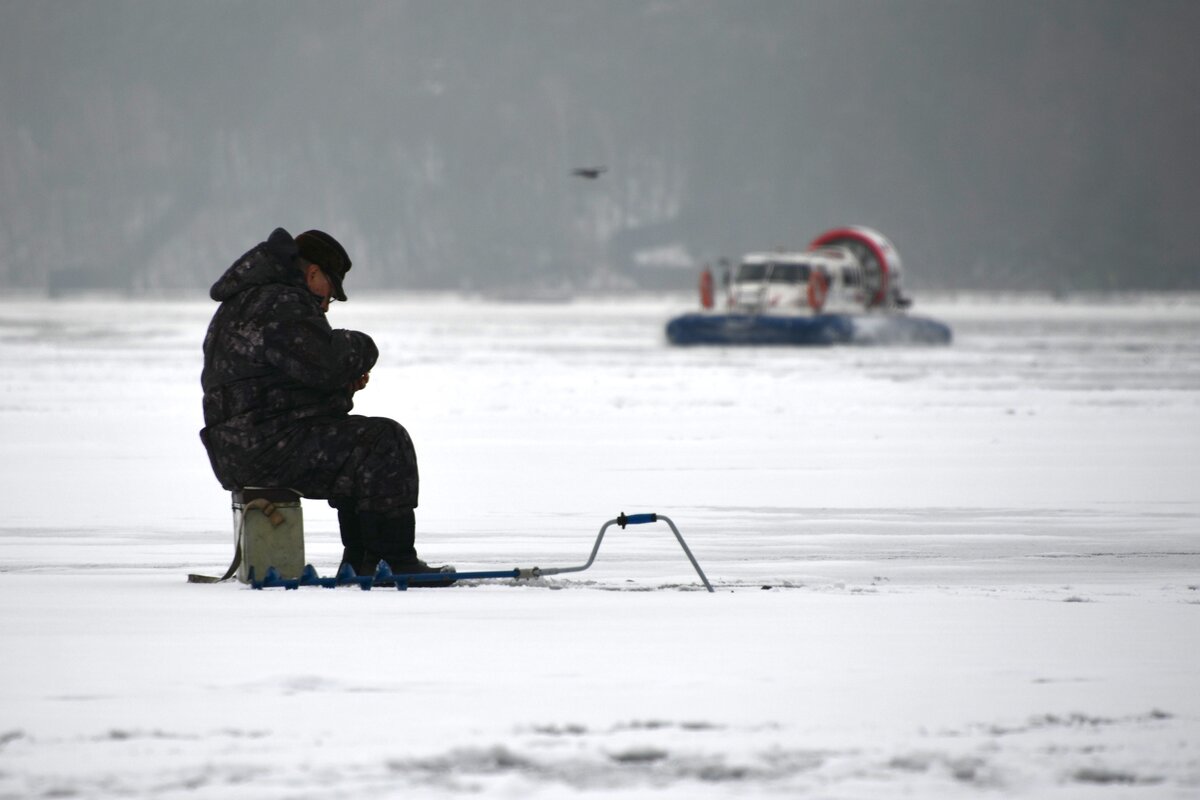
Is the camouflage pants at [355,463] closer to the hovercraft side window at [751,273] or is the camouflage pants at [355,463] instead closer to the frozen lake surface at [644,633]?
the frozen lake surface at [644,633]

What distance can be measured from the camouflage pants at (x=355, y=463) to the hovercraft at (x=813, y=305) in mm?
30325

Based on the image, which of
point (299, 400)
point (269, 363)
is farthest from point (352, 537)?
point (269, 363)

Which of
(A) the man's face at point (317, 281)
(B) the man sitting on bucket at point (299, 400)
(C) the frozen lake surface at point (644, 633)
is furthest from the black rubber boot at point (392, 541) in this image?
(A) the man's face at point (317, 281)

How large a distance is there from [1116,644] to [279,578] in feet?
8.55

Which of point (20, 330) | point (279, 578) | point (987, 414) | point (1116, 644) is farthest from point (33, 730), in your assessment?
point (20, 330)

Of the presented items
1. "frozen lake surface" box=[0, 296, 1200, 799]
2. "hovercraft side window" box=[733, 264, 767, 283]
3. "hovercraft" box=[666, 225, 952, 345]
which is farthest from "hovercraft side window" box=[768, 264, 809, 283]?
"frozen lake surface" box=[0, 296, 1200, 799]

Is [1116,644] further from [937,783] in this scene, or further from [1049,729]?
[937,783]

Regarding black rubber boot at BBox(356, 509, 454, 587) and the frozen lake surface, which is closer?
the frozen lake surface

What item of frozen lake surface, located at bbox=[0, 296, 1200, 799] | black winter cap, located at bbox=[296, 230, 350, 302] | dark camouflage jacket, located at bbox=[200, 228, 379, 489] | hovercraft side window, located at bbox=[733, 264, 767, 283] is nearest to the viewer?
frozen lake surface, located at bbox=[0, 296, 1200, 799]

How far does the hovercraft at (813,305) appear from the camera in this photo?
37031mm

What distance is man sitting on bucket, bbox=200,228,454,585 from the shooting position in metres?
6.61

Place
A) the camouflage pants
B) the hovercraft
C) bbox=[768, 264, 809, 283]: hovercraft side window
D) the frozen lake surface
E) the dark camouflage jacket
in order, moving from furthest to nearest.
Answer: bbox=[768, 264, 809, 283]: hovercraft side window
the hovercraft
the camouflage pants
the dark camouflage jacket
the frozen lake surface

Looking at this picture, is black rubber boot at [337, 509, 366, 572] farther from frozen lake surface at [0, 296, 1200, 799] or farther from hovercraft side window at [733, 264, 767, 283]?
hovercraft side window at [733, 264, 767, 283]

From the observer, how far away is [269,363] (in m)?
6.66
